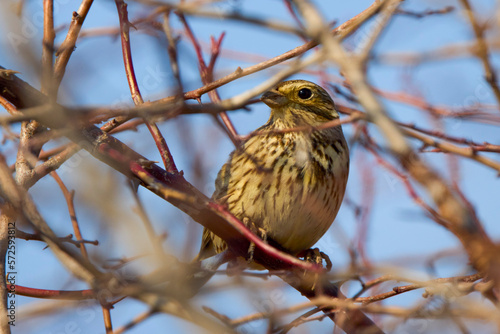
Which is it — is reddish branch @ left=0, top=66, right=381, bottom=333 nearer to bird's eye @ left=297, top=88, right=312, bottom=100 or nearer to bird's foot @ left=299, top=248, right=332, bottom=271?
bird's foot @ left=299, top=248, right=332, bottom=271

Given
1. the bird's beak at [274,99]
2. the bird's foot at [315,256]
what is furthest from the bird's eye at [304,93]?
the bird's foot at [315,256]

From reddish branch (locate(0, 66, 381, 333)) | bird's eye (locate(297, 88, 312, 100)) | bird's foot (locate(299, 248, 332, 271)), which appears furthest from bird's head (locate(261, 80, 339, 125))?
reddish branch (locate(0, 66, 381, 333))

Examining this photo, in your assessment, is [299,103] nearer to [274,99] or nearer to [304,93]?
[304,93]

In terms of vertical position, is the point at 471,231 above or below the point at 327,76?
below

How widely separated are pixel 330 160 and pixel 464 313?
2329 mm

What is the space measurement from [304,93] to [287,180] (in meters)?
0.87

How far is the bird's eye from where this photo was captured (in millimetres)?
4301

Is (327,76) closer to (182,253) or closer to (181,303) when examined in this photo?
(182,253)

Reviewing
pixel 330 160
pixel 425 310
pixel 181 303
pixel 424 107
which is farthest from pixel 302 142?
pixel 181 303

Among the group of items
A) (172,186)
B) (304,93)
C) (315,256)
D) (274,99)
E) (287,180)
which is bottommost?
(172,186)

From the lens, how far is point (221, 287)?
168cm

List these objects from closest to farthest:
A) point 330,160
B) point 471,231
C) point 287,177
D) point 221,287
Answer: point 471,231, point 221,287, point 287,177, point 330,160

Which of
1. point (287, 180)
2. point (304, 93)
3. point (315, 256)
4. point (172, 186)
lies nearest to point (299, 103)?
point (304, 93)

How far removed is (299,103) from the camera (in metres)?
4.28
